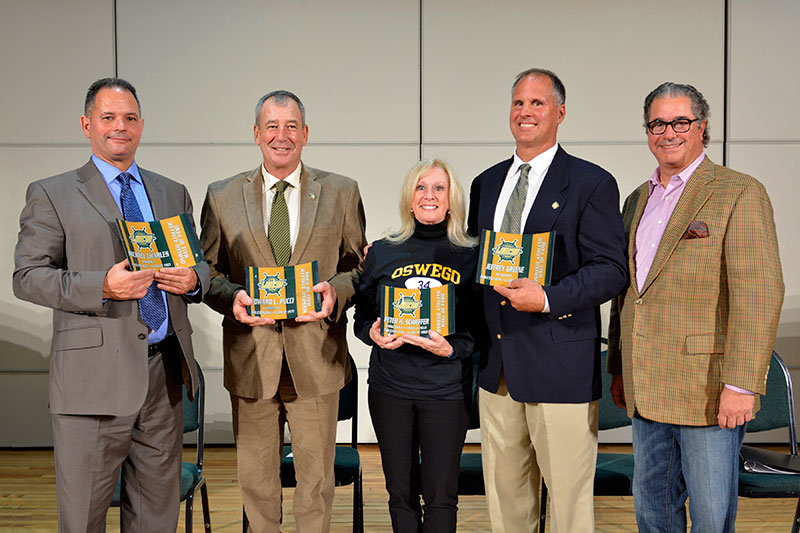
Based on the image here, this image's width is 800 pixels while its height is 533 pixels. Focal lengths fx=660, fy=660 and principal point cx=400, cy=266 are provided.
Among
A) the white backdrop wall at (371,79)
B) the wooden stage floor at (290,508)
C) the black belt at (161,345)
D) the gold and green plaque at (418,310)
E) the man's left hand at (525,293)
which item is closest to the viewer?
the man's left hand at (525,293)

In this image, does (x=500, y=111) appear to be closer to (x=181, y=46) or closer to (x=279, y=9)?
(x=279, y=9)

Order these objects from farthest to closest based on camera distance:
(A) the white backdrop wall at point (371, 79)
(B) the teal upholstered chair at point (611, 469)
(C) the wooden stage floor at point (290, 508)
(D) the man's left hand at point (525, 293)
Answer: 1. (A) the white backdrop wall at point (371, 79)
2. (C) the wooden stage floor at point (290, 508)
3. (B) the teal upholstered chair at point (611, 469)
4. (D) the man's left hand at point (525, 293)

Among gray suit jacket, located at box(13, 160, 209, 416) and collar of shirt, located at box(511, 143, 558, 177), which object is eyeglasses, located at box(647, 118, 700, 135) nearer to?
collar of shirt, located at box(511, 143, 558, 177)

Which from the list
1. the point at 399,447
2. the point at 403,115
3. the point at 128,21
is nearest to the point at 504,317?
the point at 399,447

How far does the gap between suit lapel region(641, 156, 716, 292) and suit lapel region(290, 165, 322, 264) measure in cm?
120

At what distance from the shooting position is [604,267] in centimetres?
216

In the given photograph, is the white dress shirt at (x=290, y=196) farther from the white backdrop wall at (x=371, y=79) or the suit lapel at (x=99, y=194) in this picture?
the white backdrop wall at (x=371, y=79)

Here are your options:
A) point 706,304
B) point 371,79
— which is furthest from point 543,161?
point 371,79

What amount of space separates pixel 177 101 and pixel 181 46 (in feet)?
1.21

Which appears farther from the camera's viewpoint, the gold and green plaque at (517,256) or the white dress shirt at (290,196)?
the white dress shirt at (290,196)

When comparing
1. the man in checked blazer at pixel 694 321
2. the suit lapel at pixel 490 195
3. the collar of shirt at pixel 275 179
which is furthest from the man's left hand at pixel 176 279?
the man in checked blazer at pixel 694 321

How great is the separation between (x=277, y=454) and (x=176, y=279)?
0.82 metres

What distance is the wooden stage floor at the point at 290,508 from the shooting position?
3.28 meters

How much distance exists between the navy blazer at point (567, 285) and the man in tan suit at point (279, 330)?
67cm
